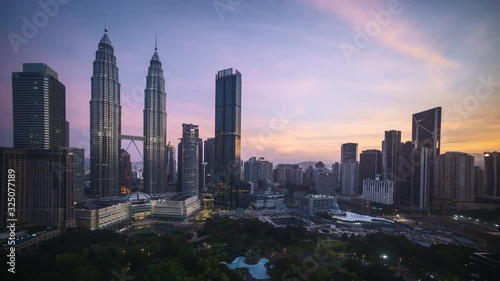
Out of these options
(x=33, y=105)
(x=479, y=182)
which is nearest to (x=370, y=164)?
(x=479, y=182)

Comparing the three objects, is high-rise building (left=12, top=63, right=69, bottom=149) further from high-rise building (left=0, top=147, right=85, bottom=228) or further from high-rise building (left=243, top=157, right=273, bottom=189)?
high-rise building (left=243, top=157, right=273, bottom=189)

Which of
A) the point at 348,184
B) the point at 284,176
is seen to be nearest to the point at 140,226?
the point at 348,184

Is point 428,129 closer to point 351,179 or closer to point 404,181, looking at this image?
point 404,181

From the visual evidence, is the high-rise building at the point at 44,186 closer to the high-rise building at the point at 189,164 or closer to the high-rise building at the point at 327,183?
the high-rise building at the point at 189,164

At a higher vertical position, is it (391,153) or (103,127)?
(103,127)

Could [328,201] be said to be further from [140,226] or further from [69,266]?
[69,266]

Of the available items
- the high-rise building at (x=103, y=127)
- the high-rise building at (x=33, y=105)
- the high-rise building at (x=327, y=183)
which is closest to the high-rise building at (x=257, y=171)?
the high-rise building at (x=327, y=183)
